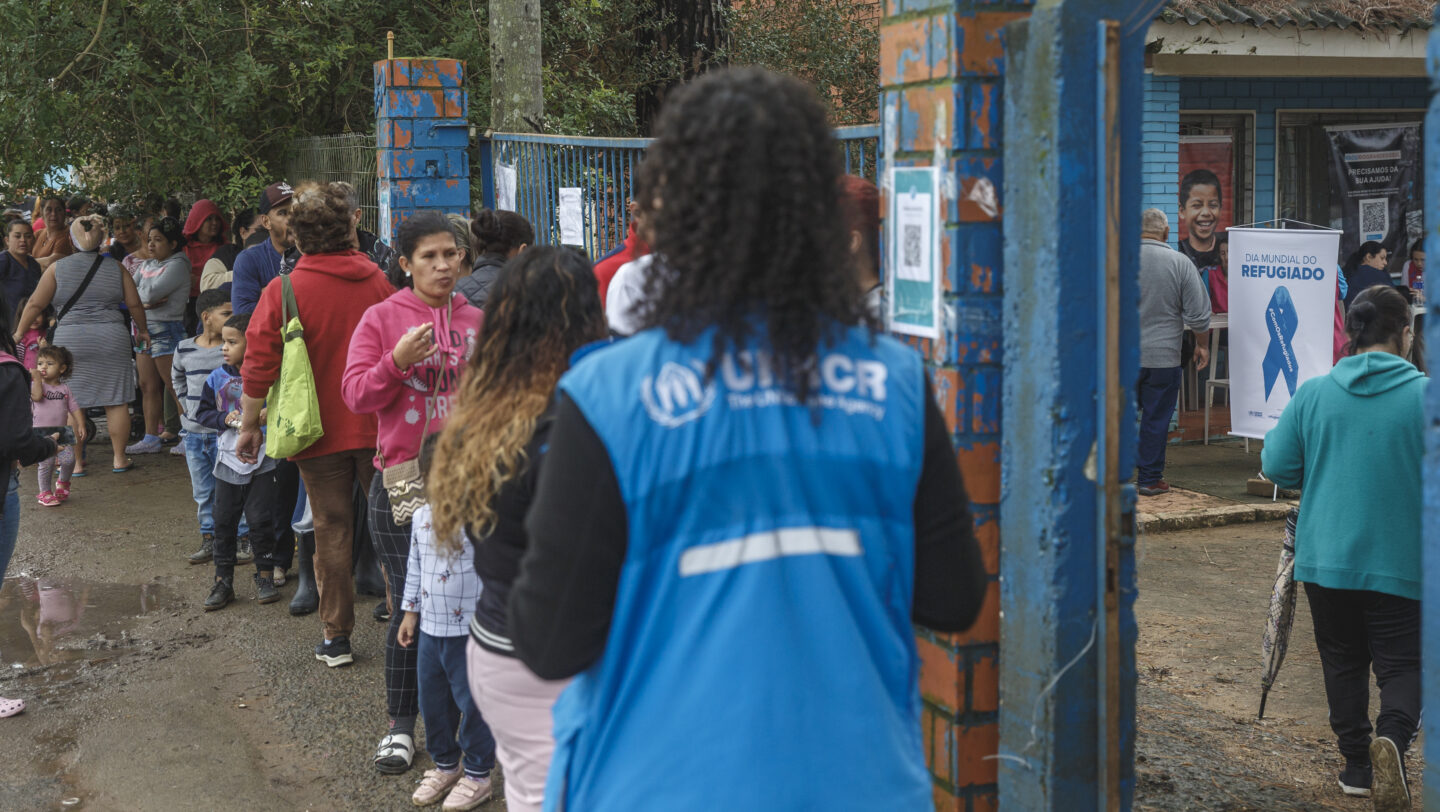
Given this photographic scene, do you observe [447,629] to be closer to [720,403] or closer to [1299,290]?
[720,403]

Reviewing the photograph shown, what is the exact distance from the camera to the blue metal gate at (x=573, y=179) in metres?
6.48

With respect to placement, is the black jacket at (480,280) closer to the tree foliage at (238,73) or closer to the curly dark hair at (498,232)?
the curly dark hair at (498,232)

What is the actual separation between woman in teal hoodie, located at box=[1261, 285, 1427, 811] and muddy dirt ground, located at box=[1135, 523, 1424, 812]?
0.97 feet

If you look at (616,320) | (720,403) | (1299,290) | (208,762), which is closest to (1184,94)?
(1299,290)

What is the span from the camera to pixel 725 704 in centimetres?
184

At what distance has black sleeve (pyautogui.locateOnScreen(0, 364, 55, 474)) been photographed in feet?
16.5

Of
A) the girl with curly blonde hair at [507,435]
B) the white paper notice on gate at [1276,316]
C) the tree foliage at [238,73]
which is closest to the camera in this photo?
the girl with curly blonde hair at [507,435]

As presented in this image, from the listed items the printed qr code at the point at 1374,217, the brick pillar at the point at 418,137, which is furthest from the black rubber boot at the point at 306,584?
the printed qr code at the point at 1374,217

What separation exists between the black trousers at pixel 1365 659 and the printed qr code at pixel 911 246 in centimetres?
206

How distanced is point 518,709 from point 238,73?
8.64 m

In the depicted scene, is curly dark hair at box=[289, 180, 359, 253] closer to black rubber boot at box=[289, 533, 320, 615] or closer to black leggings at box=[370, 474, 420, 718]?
black leggings at box=[370, 474, 420, 718]

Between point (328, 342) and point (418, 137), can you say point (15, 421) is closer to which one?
point (328, 342)

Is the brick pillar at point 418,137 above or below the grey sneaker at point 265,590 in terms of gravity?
above

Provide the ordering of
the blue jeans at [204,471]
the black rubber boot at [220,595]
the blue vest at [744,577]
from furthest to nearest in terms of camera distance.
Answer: the blue jeans at [204,471], the black rubber boot at [220,595], the blue vest at [744,577]
